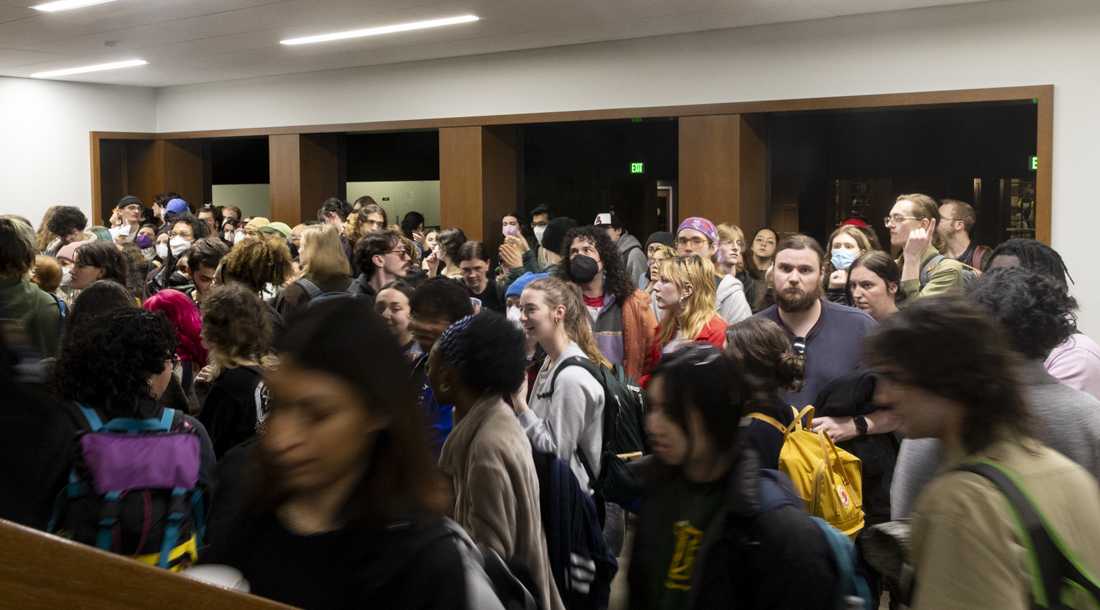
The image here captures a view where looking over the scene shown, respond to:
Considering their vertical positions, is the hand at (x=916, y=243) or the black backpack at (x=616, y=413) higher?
the hand at (x=916, y=243)

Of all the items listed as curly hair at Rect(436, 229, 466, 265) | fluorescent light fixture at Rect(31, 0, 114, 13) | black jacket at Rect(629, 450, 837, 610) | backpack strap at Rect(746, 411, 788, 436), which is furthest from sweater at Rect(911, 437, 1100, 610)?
fluorescent light fixture at Rect(31, 0, 114, 13)

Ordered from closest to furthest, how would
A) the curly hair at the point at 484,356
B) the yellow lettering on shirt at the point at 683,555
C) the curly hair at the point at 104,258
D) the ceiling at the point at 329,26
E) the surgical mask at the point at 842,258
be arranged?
1. the yellow lettering on shirt at the point at 683,555
2. the curly hair at the point at 484,356
3. the curly hair at the point at 104,258
4. the surgical mask at the point at 842,258
5. the ceiling at the point at 329,26

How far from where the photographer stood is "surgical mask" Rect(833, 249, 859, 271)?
651 centimetres

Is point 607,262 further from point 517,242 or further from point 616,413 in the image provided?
point 517,242

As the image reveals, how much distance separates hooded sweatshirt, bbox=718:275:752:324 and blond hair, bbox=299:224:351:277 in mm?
2224

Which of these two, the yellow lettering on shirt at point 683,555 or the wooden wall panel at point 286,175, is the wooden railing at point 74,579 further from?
the wooden wall panel at point 286,175

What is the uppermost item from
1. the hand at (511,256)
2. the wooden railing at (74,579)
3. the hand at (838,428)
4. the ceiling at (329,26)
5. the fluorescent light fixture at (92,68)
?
the fluorescent light fixture at (92,68)

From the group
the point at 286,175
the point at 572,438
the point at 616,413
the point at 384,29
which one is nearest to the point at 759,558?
the point at 572,438

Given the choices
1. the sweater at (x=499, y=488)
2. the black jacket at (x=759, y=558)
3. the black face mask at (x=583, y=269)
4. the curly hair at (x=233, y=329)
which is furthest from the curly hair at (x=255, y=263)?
the black jacket at (x=759, y=558)

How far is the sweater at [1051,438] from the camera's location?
2475 mm

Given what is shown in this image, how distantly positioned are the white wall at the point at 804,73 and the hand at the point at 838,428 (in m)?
6.42

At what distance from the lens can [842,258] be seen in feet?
21.5

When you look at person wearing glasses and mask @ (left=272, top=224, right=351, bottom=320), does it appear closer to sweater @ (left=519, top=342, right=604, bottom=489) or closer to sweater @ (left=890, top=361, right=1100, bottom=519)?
sweater @ (left=519, top=342, right=604, bottom=489)

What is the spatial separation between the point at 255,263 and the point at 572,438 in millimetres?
2481
